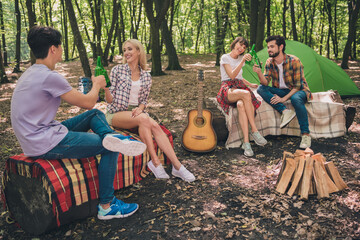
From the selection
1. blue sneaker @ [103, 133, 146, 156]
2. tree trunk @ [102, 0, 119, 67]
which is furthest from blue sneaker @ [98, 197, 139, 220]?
tree trunk @ [102, 0, 119, 67]

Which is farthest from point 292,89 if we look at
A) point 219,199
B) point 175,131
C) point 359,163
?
point 219,199

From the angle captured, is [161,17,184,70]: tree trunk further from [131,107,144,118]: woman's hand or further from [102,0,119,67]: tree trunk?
[131,107,144,118]: woman's hand

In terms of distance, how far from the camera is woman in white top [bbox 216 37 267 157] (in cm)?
404

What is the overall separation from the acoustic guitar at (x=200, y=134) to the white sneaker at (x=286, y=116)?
119cm

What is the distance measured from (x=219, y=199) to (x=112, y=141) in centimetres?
132

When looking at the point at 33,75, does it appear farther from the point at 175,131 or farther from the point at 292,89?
the point at 292,89

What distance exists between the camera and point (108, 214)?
2447 mm

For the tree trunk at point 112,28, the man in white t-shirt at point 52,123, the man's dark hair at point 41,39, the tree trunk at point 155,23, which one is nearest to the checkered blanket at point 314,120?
the man in white t-shirt at point 52,123

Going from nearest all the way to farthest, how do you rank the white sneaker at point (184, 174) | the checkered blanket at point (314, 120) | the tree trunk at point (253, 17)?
1. the white sneaker at point (184, 174)
2. the checkered blanket at point (314, 120)
3. the tree trunk at point (253, 17)

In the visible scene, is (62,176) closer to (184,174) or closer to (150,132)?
(150,132)

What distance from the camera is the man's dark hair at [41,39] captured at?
208cm

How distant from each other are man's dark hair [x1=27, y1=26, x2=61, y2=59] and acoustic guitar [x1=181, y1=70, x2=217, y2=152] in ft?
7.58

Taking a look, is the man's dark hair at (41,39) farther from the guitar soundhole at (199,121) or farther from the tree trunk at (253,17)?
the tree trunk at (253,17)

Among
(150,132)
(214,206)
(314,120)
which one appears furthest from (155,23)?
(214,206)
